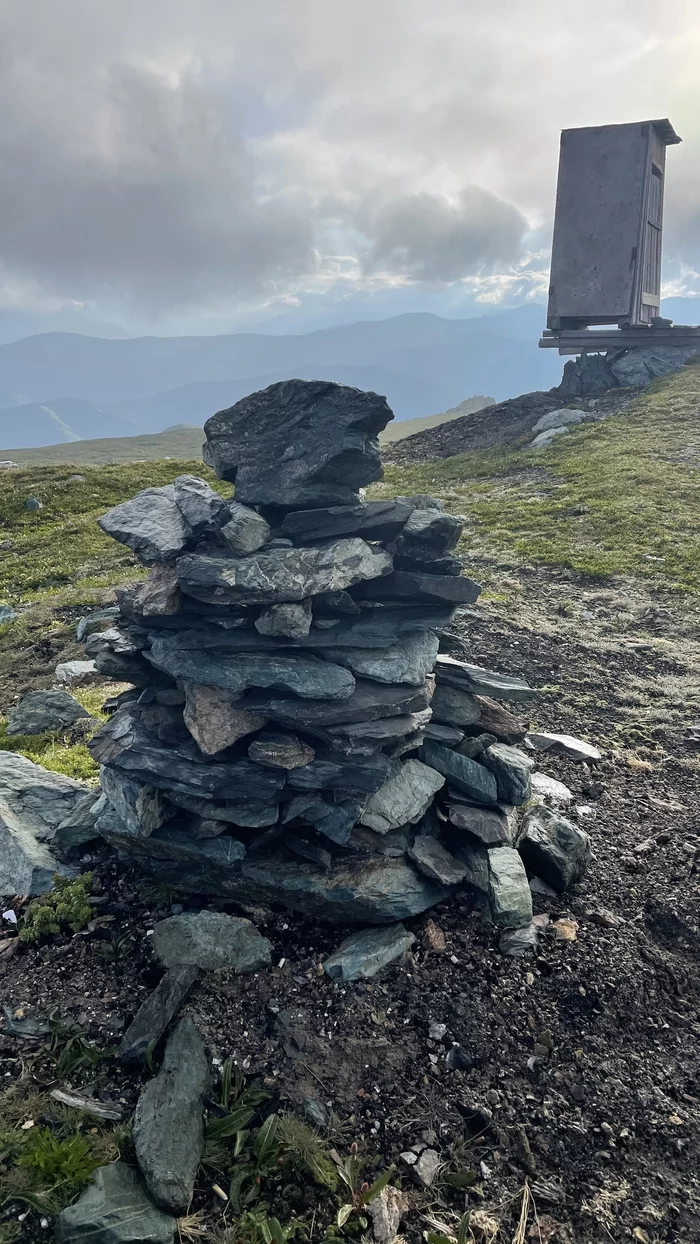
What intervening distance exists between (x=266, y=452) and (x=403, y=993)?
591 centimetres

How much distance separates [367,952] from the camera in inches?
Result: 280

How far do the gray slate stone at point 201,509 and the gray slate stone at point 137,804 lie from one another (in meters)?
2.89

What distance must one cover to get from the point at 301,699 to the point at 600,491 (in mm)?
21200

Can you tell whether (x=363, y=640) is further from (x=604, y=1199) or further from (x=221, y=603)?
(x=604, y=1199)

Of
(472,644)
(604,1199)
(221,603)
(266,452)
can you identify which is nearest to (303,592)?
(221,603)

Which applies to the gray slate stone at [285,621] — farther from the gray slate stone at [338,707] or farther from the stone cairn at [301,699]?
the gray slate stone at [338,707]

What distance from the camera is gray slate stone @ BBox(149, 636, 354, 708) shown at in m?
7.42

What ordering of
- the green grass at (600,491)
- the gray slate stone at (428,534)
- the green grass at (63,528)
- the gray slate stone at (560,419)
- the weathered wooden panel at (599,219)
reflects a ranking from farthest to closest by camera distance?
the gray slate stone at (560,419) → the weathered wooden panel at (599,219) → the green grass at (63,528) → the green grass at (600,491) → the gray slate stone at (428,534)

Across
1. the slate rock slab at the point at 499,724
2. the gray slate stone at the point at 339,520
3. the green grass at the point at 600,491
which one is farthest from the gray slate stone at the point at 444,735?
the green grass at the point at 600,491

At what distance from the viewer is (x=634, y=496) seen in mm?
24766

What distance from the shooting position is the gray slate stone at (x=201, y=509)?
25.7 feet

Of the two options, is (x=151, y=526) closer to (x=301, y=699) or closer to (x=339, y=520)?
(x=339, y=520)

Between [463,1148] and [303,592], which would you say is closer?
[463,1148]

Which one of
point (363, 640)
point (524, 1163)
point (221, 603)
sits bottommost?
point (524, 1163)
